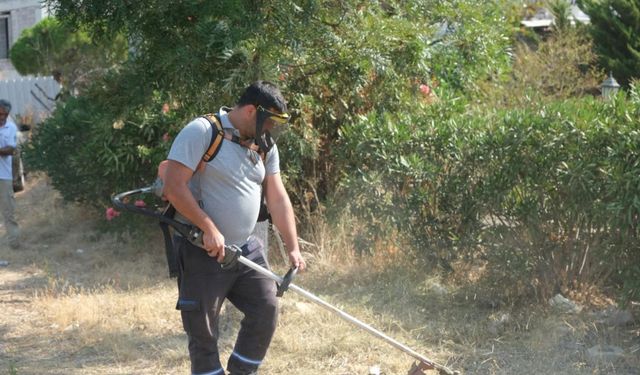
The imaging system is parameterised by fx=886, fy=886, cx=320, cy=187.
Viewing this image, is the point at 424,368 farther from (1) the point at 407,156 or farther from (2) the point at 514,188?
(1) the point at 407,156

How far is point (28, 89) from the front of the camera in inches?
813

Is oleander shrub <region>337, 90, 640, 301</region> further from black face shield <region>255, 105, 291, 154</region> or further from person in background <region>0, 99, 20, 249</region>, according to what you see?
person in background <region>0, 99, 20, 249</region>

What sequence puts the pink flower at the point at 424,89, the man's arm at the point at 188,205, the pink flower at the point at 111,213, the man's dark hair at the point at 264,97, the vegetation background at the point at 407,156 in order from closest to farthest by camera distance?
the man's arm at the point at 188,205
the man's dark hair at the point at 264,97
the vegetation background at the point at 407,156
the pink flower at the point at 424,89
the pink flower at the point at 111,213

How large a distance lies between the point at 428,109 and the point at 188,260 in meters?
3.11

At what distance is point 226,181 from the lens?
4359 millimetres

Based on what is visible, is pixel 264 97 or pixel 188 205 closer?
pixel 188 205

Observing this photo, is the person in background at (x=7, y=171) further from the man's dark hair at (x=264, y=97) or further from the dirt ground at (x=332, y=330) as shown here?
the man's dark hair at (x=264, y=97)

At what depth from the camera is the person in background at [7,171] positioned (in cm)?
959

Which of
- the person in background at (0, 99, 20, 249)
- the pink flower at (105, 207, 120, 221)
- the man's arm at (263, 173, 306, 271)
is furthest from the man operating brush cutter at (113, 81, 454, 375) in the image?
the person in background at (0, 99, 20, 249)

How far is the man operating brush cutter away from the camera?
422cm

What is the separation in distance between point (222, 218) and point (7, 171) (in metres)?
6.00

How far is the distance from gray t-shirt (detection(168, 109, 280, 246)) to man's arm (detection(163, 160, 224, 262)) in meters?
0.07

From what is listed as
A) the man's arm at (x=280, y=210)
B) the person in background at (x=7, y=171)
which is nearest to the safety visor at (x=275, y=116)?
the man's arm at (x=280, y=210)

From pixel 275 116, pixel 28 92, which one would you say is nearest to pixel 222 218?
pixel 275 116
